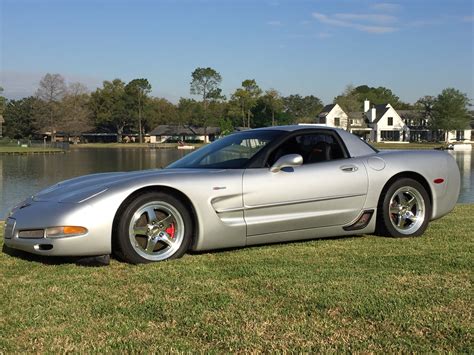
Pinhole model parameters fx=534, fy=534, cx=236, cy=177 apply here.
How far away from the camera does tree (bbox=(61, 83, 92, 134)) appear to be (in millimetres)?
102438

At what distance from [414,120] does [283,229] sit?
10109 centimetres

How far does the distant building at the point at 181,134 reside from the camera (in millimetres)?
112875

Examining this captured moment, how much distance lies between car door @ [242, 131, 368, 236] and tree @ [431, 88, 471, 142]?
91.6 m

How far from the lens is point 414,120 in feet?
328

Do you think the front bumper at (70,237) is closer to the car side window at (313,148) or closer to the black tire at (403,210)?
the car side window at (313,148)

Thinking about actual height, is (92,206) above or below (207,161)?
below

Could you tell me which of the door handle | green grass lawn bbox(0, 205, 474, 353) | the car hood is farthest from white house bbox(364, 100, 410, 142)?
the car hood

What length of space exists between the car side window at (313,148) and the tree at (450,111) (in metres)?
91.5

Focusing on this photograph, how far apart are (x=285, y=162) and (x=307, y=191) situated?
15.4 inches

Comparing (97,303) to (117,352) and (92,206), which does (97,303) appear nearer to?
(117,352)

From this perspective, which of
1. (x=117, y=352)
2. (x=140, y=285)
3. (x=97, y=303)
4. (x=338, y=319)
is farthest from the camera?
(x=140, y=285)

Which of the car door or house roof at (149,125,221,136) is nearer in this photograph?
the car door

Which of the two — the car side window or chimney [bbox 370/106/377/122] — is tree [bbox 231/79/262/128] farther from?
the car side window

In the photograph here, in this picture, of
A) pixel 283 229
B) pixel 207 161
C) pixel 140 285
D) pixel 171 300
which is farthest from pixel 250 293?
pixel 207 161
